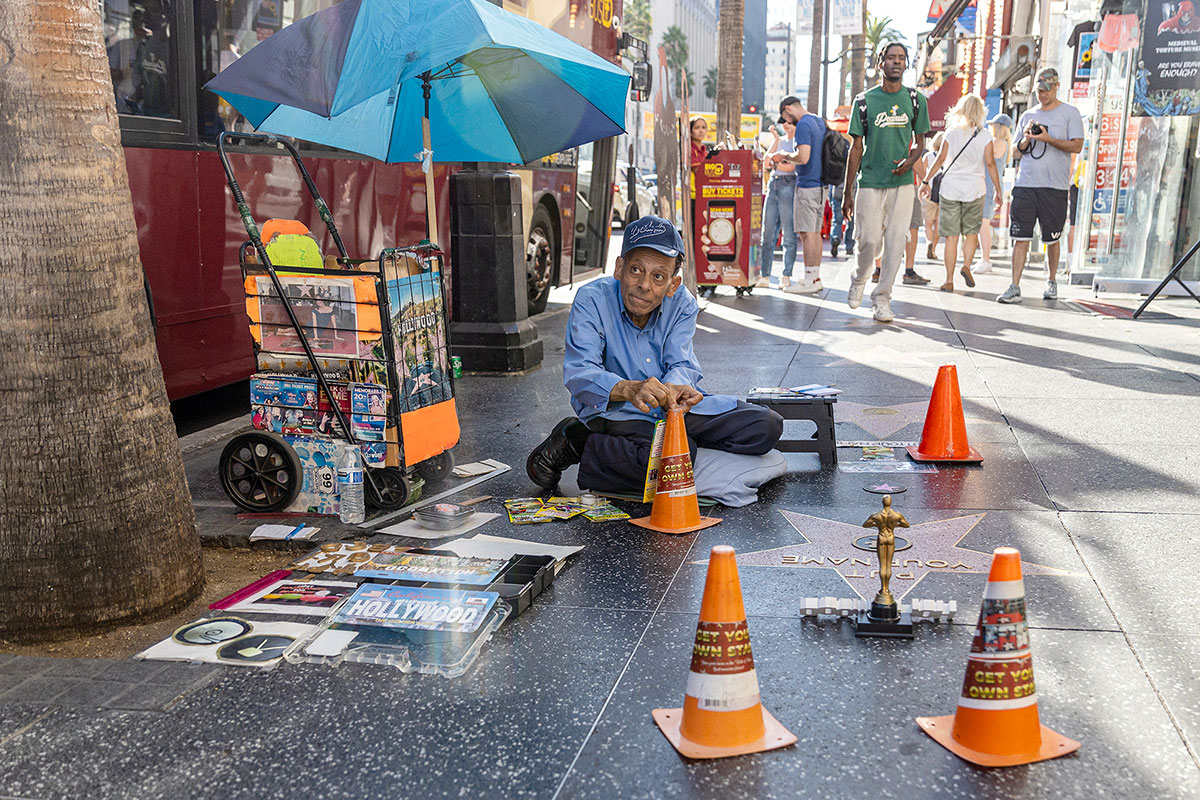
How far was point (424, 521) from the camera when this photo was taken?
182 inches

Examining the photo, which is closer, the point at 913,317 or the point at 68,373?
the point at 68,373

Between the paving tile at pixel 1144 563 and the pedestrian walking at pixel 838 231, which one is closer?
the paving tile at pixel 1144 563

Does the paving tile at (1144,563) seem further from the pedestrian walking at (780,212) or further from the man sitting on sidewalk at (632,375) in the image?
the pedestrian walking at (780,212)

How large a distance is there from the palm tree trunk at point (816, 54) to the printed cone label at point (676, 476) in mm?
39024

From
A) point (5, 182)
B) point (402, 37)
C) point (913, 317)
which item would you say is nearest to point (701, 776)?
point (5, 182)

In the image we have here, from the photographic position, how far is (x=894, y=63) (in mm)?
9477

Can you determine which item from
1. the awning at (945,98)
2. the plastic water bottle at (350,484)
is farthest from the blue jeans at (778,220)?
the awning at (945,98)

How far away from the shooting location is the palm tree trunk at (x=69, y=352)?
10.9 feet

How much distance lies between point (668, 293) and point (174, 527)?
2368 millimetres

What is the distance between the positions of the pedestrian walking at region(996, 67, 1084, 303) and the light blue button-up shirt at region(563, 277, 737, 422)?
7296 mm

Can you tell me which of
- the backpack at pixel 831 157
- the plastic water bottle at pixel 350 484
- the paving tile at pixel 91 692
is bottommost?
the paving tile at pixel 91 692

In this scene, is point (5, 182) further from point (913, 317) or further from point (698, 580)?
point (913, 317)

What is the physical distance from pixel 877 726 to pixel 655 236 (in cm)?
256

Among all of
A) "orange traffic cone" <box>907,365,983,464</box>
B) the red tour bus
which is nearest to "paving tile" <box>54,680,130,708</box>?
the red tour bus
